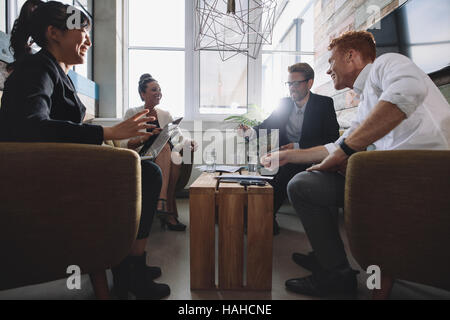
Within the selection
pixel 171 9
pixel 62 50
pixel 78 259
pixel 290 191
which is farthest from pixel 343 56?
pixel 171 9

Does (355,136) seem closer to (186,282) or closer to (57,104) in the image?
(186,282)

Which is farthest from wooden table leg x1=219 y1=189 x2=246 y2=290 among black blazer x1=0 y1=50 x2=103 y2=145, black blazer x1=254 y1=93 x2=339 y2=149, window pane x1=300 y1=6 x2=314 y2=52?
window pane x1=300 y1=6 x2=314 y2=52

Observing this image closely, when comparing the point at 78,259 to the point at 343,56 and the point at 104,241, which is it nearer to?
the point at 104,241

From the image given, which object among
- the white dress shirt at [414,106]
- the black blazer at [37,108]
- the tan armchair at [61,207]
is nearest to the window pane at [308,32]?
the white dress shirt at [414,106]

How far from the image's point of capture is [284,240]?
188 cm

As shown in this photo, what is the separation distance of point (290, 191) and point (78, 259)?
2.93 feet

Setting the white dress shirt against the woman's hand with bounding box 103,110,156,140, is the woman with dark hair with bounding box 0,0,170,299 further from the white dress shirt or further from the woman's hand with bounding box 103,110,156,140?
the white dress shirt

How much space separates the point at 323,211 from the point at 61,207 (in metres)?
1.02

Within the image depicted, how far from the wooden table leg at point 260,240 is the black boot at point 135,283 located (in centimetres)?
39

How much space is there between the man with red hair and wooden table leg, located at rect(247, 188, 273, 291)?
141 millimetres

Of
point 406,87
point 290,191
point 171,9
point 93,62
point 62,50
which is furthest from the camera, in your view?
point 171,9

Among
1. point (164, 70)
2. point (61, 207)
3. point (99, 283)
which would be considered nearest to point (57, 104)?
point (61, 207)

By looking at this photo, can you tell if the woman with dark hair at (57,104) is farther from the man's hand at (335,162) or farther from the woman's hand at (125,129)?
the man's hand at (335,162)

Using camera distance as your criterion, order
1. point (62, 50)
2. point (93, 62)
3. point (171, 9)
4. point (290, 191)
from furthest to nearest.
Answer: point (171, 9) → point (93, 62) → point (290, 191) → point (62, 50)
